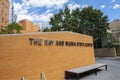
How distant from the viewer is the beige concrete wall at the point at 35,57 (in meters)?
8.41

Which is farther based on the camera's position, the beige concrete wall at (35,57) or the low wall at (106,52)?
the low wall at (106,52)

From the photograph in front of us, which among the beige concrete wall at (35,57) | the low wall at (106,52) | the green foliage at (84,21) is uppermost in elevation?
the green foliage at (84,21)

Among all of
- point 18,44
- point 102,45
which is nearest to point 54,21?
point 102,45

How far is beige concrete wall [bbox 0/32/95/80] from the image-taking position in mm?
8414

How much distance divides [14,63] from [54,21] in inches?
1059

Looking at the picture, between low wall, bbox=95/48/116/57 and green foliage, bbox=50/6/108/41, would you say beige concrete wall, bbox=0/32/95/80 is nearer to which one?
green foliage, bbox=50/6/108/41

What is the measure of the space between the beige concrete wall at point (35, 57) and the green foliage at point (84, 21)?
20532mm

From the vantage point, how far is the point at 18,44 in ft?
29.1

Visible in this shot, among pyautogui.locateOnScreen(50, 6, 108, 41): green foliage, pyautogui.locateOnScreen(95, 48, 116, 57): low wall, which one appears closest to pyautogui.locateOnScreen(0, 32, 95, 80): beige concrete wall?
pyautogui.locateOnScreen(50, 6, 108, 41): green foliage

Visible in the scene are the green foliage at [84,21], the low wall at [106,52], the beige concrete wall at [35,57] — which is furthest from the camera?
the low wall at [106,52]

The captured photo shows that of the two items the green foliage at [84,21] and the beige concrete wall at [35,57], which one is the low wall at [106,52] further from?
the beige concrete wall at [35,57]

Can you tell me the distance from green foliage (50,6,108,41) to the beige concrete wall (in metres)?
20.5

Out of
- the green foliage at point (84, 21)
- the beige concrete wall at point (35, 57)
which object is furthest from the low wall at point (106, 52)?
the beige concrete wall at point (35, 57)

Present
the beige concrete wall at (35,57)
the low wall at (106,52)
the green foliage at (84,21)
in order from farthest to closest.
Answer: the low wall at (106,52), the green foliage at (84,21), the beige concrete wall at (35,57)
